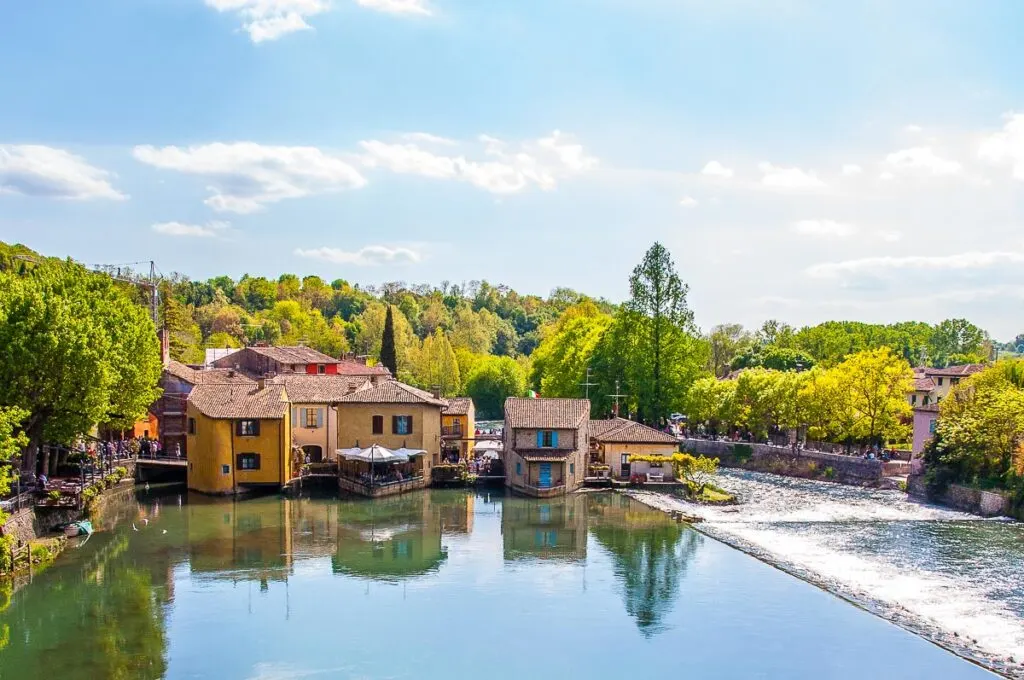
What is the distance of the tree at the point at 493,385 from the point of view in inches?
4210

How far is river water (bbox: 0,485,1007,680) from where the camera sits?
76.8 feet

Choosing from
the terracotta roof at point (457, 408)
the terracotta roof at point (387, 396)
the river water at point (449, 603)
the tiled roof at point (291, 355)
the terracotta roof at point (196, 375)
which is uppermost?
the tiled roof at point (291, 355)

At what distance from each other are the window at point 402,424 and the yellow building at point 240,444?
6.24m

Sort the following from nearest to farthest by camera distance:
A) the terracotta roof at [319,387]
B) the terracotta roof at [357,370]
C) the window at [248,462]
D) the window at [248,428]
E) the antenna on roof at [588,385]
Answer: the window at [248,428] < the window at [248,462] < the terracotta roof at [319,387] < the antenna on roof at [588,385] < the terracotta roof at [357,370]

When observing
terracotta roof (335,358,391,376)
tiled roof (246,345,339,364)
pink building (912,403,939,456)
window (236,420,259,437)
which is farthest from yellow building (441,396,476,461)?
pink building (912,403,939,456)

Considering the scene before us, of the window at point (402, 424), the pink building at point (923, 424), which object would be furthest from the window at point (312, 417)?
the pink building at point (923, 424)

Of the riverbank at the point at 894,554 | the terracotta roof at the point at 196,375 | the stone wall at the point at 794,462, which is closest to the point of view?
the riverbank at the point at 894,554

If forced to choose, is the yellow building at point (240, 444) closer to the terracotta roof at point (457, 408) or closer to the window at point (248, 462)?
the window at point (248, 462)

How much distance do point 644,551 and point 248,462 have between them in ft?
75.2

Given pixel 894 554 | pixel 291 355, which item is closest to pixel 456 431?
pixel 291 355

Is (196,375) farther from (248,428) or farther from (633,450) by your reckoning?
(633,450)

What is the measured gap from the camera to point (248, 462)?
4778 centimetres

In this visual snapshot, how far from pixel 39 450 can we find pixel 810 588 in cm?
3501

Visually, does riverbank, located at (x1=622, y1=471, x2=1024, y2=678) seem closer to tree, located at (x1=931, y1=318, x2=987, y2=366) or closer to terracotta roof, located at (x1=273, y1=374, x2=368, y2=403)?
terracotta roof, located at (x1=273, y1=374, x2=368, y2=403)
